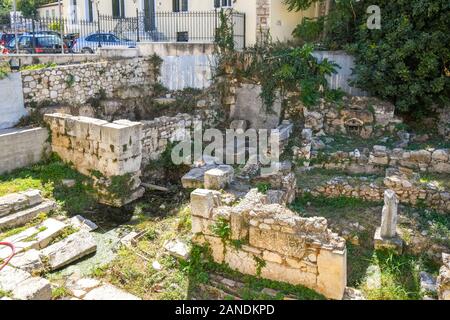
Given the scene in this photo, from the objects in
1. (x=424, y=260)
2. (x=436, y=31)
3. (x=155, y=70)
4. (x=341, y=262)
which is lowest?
(x=424, y=260)

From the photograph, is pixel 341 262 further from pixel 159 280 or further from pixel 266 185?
pixel 266 185

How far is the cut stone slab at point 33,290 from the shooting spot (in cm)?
630

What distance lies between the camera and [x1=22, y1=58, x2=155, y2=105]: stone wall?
43.8 ft

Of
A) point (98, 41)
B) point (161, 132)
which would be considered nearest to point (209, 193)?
point (161, 132)

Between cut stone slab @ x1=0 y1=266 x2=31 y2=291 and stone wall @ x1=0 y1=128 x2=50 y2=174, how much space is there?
480 cm

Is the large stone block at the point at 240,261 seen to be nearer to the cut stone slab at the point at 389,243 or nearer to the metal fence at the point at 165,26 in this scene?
the cut stone slab at the point at 389,243

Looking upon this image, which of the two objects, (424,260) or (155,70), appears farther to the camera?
(155,70)

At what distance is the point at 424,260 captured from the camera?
870 cm

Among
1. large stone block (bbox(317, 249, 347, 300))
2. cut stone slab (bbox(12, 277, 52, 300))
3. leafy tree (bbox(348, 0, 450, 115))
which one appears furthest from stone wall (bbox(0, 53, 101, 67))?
large stone block (bbox(317, 249, 347, 300))

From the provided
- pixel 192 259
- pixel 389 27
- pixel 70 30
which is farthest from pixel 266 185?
pixel 70 30

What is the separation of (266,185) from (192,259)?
3.24 meters

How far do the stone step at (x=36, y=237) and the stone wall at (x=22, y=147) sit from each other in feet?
9.36

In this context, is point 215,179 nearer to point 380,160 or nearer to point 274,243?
point 274,243

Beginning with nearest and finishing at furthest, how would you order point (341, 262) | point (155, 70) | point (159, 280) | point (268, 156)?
point (341, 262), point (159, 280), point (268, 156), point (155, 70)
